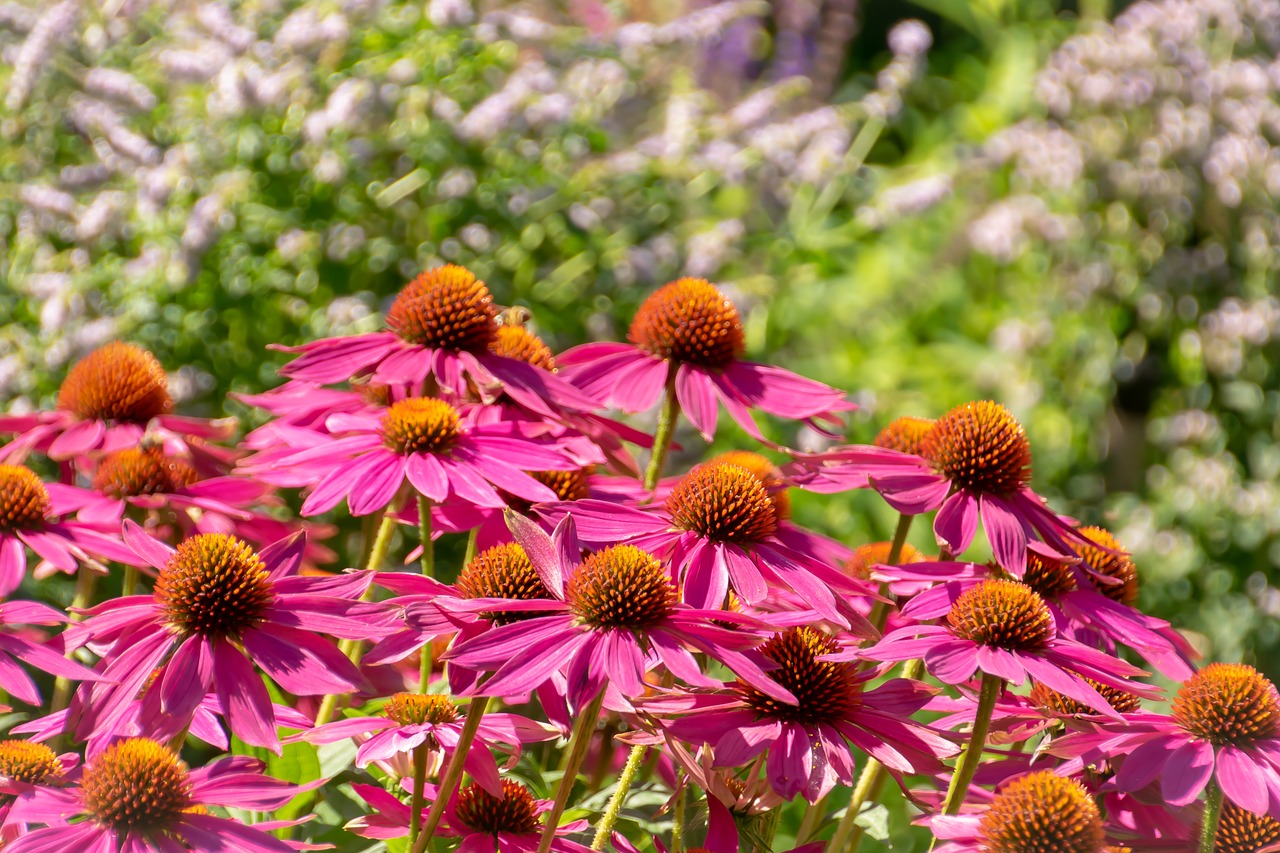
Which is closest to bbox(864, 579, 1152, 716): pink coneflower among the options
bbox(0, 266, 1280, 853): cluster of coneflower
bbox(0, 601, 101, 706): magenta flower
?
bbox(0, 266, 1280, 853): cluster of coneflower

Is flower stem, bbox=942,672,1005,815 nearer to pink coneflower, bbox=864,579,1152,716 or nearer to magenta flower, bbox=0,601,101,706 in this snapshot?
pink coneflower, bbox=864,579,1152,716

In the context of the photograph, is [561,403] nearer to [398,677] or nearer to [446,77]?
[398,677]

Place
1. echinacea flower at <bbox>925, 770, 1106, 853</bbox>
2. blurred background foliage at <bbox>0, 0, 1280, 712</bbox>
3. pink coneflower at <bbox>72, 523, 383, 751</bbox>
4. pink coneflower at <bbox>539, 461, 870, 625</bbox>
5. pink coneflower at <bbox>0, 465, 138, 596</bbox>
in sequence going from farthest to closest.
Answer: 1. blurred background foliage at <bbox>0, 0, 1280, 712</bbox>
2. pink coneflower at <bbox>0, 465, 138, 596</bbox>
3. pink coneflower at <bbox>539, 461, 870, 625</bbox>
4. pink coneflower at <bbox>72, 523, 383, 751</bbox>
5. echinacea flower at <bbox>925, 770, 1106, 853</bbox>

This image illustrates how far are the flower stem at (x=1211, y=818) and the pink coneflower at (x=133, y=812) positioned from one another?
2.19ft

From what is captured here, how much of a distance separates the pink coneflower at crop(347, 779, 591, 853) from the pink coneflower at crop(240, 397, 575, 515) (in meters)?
0.24

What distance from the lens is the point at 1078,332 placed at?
4375 mm

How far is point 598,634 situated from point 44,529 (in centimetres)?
63

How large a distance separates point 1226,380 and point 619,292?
8.12 feet

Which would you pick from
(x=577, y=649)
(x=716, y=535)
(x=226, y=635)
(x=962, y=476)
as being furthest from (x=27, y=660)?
(x=962, y=476)

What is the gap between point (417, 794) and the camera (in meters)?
0.97

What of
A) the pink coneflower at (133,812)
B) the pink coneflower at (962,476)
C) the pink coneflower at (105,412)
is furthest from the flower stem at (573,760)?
the pink coneflower at (105,412)

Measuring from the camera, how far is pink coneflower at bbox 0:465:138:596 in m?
1.19

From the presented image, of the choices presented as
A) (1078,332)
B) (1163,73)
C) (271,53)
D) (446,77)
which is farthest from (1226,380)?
(271,53)

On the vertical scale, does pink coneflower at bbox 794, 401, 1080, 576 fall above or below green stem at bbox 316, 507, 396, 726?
above
